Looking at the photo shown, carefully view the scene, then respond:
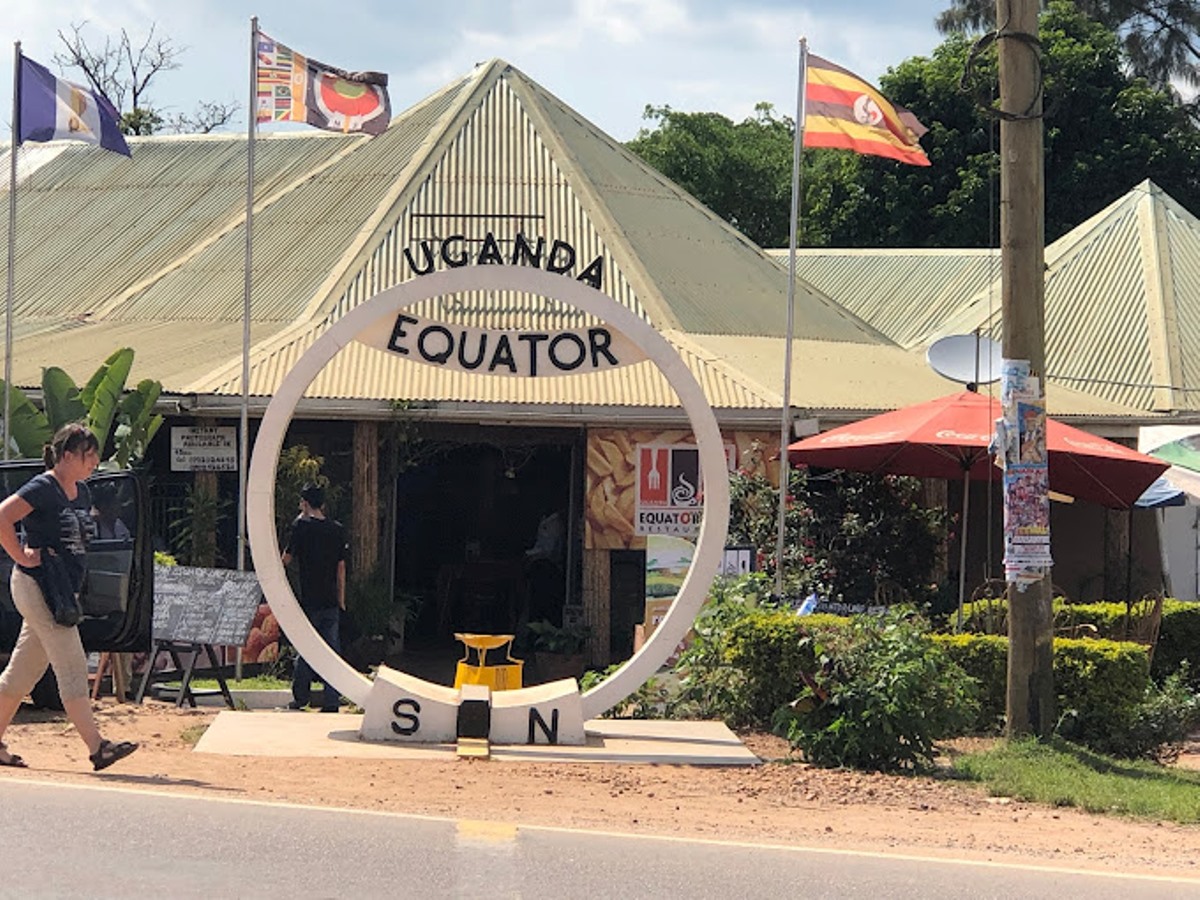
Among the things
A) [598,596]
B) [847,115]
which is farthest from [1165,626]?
[598,596]

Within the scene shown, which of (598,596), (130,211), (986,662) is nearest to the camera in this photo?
(986,662)

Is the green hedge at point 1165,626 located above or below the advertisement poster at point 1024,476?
below

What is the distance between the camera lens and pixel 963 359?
54.7ft

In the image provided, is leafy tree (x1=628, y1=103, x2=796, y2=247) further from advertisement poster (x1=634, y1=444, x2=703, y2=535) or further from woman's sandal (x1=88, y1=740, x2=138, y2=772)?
woman's sandal (x1=88, y1=740, x2=138, y2=772)

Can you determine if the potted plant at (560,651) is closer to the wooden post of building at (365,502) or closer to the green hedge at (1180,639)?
the wooden post of building at (365,502)

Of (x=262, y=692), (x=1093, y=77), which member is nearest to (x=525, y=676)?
(x=262, y=692)

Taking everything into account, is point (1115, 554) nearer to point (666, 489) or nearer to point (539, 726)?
point (666, 489)

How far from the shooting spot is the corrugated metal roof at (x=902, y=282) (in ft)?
99.6

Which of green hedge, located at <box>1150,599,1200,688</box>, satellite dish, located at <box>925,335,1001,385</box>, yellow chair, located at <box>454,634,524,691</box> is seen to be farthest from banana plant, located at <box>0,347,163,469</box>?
green hedge, located at <box>1150,599,1200,688</box>

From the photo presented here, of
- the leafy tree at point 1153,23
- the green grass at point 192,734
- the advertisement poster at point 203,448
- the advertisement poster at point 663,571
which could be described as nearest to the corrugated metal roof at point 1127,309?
the advertisement poster at point 663,571

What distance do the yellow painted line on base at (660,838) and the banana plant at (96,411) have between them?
21.8 ft

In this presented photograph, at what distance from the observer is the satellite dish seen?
54.3ft

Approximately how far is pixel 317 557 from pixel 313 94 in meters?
4.97

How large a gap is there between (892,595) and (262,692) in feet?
19.1
